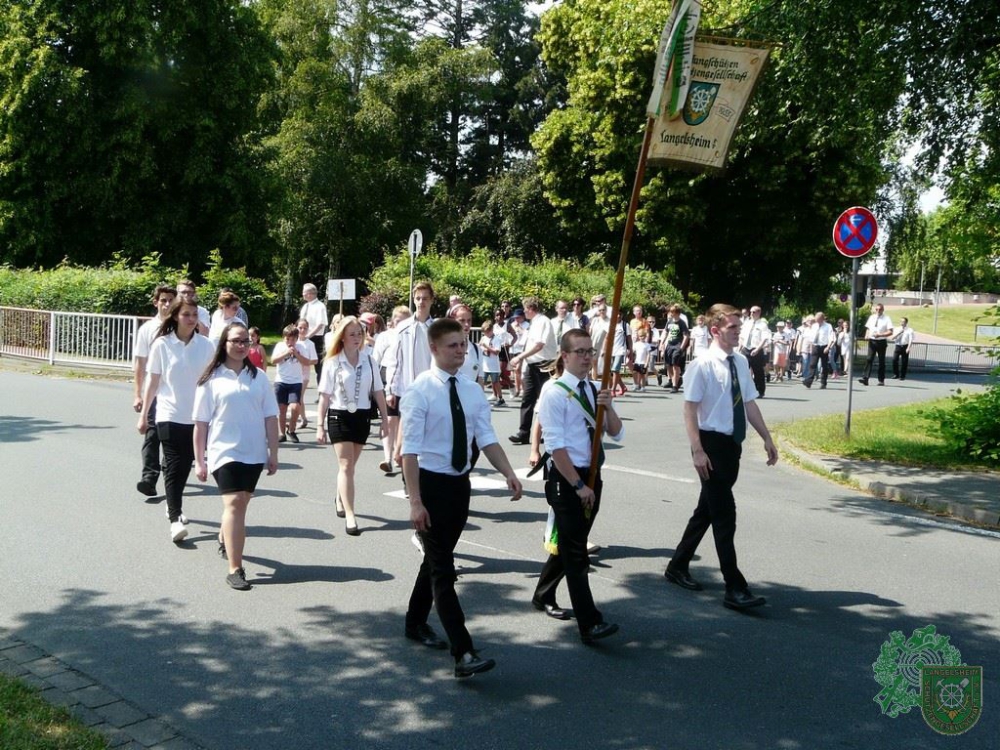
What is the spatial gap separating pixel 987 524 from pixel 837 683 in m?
4.86

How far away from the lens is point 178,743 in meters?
4.16

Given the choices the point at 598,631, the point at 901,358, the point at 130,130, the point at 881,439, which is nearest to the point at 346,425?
the point at 598,631

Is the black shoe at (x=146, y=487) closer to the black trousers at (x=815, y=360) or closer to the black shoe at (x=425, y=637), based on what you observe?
the black shoe at (x=425, y=637)

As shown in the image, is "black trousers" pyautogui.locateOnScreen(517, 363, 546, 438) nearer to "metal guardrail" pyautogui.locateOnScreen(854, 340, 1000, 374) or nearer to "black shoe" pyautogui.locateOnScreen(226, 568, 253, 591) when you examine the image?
"black shoe" pyautogui.locateOnScreen(226, 568, 253, 591)

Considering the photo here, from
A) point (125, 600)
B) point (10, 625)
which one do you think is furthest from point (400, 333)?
point (10, 625)

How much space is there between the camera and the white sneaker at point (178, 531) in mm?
7305

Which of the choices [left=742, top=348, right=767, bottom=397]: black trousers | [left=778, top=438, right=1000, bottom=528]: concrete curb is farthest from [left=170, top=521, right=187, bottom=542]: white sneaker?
[left=742, top=348, right=767, bottom=397]: black trousers

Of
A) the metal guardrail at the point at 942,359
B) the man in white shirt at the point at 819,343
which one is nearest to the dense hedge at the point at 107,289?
the man in white shirt at the point at 819,343

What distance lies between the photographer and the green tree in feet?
104

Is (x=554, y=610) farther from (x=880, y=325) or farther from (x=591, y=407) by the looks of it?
(x=880, y=325)

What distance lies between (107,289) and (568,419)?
63.0 ft

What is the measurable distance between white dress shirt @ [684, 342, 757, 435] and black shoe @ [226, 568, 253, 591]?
3018 mm

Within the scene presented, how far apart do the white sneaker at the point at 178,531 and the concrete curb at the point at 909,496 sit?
686cm

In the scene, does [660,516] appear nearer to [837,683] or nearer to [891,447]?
[837,683]
